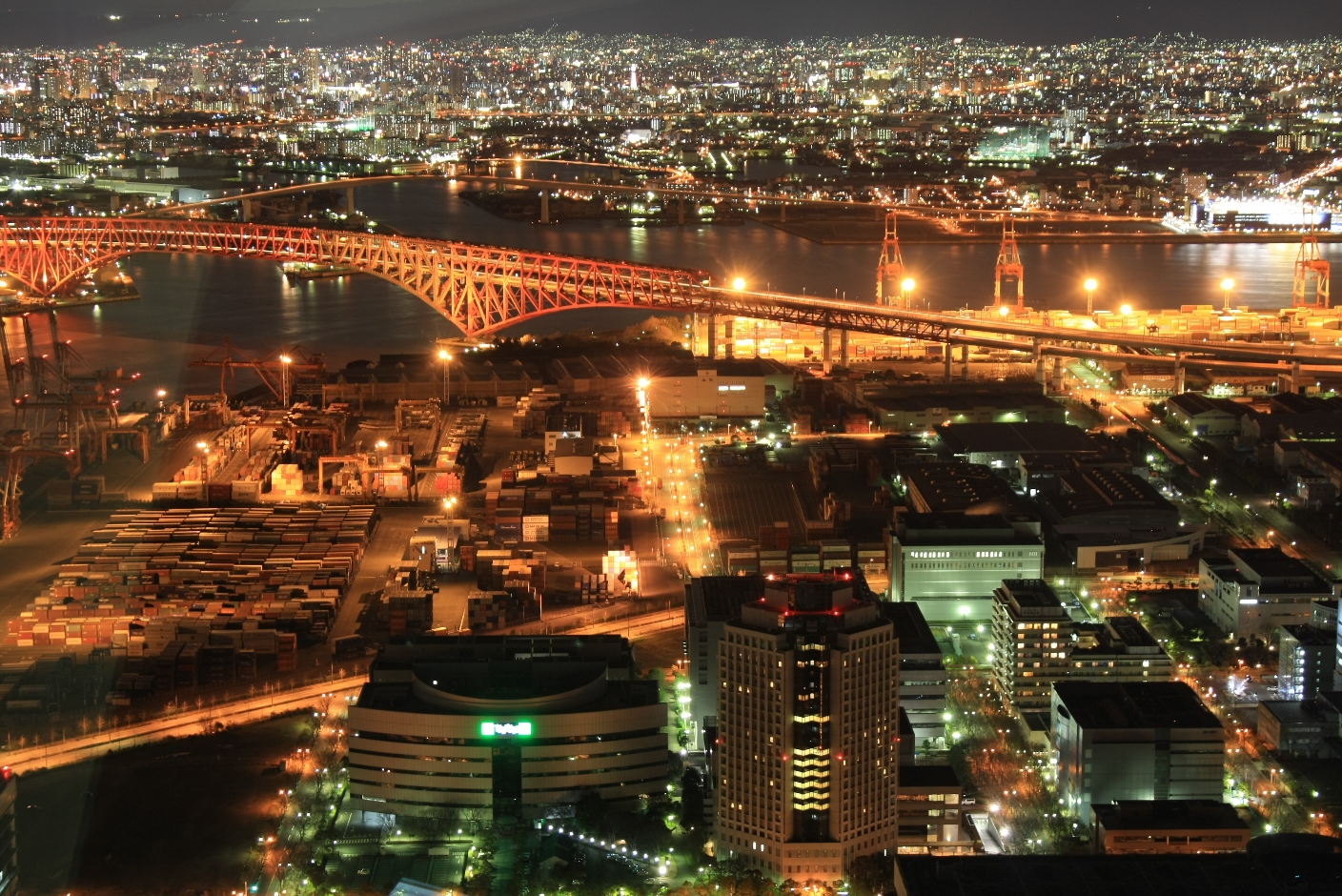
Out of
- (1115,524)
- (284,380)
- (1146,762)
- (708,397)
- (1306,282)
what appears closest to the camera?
(1146,762)

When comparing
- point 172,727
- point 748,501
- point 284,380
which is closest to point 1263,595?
point 748,501

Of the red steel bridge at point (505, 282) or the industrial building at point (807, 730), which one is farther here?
the red steel bridge at point (505, 282)

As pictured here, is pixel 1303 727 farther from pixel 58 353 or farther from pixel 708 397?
pixel 58 353

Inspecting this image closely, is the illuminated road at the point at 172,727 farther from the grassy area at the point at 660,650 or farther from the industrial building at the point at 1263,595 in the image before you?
the industrial building at the point at 1263,595

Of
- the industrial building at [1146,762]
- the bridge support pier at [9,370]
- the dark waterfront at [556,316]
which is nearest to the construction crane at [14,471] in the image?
the bridge support pier at [9,370]

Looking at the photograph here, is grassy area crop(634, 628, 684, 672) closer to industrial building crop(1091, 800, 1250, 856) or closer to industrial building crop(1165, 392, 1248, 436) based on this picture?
industrial building crop(1091, 800, 1250, 856)

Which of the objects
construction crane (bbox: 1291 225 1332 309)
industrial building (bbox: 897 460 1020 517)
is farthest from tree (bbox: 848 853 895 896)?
construction crane (bbox: 1291 225 1332 309)

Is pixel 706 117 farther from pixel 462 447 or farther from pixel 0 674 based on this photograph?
pixel 0 674
